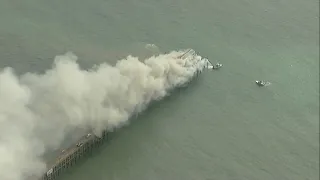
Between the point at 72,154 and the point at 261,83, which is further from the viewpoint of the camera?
the point at 261,83

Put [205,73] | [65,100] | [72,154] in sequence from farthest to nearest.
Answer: [205,73] → [65,100] → [72,154]

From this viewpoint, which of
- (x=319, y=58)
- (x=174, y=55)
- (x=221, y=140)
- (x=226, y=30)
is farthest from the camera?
(x=226, y=30)

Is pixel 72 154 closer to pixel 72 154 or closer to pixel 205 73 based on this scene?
pixel 72 154

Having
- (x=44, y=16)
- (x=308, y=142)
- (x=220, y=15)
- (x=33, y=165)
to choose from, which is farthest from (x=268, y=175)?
(x=44, y=16)

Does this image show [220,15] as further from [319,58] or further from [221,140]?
[319,58]

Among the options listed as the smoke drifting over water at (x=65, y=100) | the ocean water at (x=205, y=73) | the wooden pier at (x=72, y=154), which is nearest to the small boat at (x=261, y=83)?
the ocean water at (x=205, y=73)

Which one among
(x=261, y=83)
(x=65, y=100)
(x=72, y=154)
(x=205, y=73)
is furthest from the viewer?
(x=205, y=73)

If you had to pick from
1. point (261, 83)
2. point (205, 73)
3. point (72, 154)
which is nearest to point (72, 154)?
point (72, 154)
